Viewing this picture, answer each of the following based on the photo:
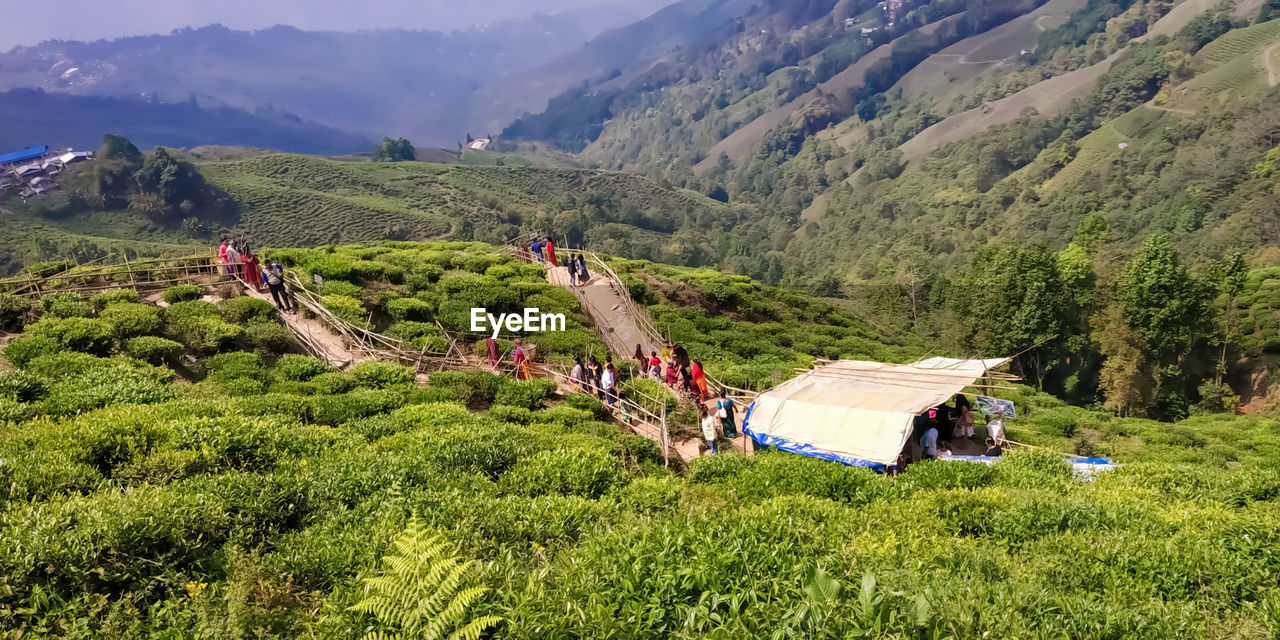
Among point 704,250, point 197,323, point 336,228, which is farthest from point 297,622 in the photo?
point 704,250

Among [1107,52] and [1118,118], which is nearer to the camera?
[1118,118]

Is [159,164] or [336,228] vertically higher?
[159,164]

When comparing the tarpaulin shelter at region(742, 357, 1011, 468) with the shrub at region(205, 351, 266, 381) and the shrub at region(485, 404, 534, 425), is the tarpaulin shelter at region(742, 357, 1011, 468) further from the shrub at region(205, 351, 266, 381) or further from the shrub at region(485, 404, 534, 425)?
the shrub at region(205, 351, 266, 381)

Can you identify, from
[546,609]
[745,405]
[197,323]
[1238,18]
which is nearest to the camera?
[546,609]

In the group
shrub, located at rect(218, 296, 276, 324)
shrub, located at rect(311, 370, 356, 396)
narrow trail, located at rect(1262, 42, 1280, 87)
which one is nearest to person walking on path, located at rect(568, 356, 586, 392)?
shrub, located at rect(311, 370, 356, 396)

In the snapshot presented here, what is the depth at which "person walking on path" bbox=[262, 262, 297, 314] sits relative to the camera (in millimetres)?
18000

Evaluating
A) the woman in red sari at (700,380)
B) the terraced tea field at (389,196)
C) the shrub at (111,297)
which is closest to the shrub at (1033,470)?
the woman in red sari at (700,380)

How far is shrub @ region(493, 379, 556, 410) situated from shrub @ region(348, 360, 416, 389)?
222 cm

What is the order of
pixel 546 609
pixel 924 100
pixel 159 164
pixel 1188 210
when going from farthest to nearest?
pixel 924 100 < pixel 159 164 < pixel 1188 210 < pixel 546 609

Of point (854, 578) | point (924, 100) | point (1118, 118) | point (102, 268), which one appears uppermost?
point (924, 100)

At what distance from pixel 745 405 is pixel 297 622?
11385 millimetres

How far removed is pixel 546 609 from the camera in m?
4.34

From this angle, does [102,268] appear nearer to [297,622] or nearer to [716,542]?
[297,622]

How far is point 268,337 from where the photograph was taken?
53.9ft
